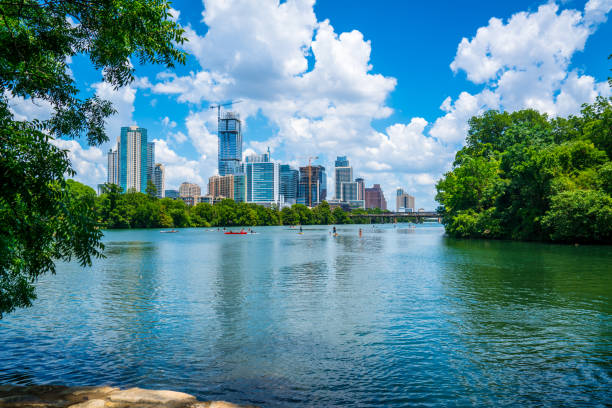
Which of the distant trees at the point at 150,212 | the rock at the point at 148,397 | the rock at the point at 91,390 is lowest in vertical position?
the rock at the point at 91,390

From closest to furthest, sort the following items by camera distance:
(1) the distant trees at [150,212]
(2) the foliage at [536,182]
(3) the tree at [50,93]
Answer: (3) the tree at [50,93] < (2) the foliage at [536,182] < (1) the distant trees at [150,212]

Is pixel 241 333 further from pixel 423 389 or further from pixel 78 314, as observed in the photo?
pixel 78 314

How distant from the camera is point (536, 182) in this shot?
2336 inches

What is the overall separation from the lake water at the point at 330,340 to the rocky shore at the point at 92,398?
3.91 feet

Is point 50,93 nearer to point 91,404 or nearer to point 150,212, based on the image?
point 91,404

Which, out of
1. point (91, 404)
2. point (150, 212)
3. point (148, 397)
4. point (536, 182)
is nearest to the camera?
point (91, 404)

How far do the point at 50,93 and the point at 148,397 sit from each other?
26.4 feet

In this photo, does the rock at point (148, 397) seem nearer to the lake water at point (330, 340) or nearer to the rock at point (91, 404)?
the rock at point (91, 404)

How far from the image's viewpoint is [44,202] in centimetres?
784

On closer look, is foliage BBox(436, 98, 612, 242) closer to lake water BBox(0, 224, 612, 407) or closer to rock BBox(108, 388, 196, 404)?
lake water BBox(0, 224, 612, 407)

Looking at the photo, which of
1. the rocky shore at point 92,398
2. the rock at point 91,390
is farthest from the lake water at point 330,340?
the rocky shore at point 92,398

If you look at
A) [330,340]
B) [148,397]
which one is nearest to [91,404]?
[148,397]

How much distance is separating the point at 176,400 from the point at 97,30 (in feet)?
27.1

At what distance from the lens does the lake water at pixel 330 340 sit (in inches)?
378
